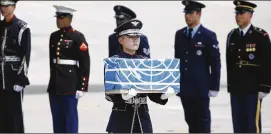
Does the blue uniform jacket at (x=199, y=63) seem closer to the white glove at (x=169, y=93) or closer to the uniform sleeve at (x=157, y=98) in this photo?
the uniform sleeve at (x=157, y=98)

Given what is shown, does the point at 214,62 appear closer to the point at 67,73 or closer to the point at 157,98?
the point at 67,73

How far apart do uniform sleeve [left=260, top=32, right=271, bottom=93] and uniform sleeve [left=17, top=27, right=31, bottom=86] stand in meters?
2.94

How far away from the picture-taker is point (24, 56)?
39.7 ft

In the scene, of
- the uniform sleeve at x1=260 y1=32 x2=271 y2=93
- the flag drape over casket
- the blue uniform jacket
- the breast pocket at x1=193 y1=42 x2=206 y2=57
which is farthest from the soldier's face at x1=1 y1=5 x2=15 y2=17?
the flag drape over casket

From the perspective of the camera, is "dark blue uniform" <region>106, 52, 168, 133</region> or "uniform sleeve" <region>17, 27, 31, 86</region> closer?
"dark blue uniform" <region>106, 52, 168, 133</region>

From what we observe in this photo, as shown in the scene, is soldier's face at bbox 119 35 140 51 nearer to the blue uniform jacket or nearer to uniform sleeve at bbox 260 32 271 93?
uniform sleeve at bbox 260 32 271 93

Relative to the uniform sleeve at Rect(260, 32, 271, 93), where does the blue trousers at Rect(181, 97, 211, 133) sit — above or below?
below

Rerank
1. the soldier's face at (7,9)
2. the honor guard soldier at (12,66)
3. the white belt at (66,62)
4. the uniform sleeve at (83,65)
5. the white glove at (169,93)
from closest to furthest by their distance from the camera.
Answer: the white glove at (169,93)
the honor guard soldier at (12,66)
the soldier's face at (7,9)
the uniform sleeve at (83,65)
the white belt at (66,62)

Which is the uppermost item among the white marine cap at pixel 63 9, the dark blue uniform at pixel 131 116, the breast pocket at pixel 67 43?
the white marine cap at pixel 63 9

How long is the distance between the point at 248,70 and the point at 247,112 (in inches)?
21.0

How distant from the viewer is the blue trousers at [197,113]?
12.6m

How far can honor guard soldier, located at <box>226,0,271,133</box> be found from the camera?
11.9 m

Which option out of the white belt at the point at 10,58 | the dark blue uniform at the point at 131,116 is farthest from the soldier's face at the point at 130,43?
the white belt at the point at 10,58

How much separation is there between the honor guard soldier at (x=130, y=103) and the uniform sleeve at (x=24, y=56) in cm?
266
